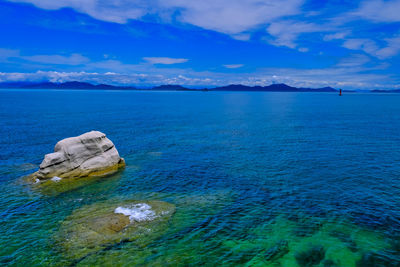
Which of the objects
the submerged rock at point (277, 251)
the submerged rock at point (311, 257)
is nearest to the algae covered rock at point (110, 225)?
the submerged rock at point (277, 251)

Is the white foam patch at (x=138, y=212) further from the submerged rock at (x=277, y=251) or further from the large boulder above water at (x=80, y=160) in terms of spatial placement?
the large boulder above water at (x=80, y=160)

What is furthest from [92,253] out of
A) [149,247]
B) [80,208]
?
[80,208]

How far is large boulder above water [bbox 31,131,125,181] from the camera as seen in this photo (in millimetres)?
33812

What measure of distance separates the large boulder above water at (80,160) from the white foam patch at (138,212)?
42.4 feet

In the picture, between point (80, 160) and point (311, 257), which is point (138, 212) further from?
point (80, 160)

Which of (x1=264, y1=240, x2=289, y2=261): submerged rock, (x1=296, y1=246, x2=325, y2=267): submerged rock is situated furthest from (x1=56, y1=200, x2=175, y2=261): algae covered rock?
(x1=296, y1=246, x2=325, y2=267): submerged rock

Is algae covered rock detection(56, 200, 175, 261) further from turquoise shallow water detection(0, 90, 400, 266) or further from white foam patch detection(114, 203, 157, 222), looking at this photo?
turquoise shallow water detection(0, 90, 400, 266)

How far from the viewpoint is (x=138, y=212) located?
80.4 feet

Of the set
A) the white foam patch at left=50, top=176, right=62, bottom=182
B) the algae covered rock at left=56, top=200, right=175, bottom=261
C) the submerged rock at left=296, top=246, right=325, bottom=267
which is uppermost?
the white foam patch at left=50, top=176, right=62, bottom=182

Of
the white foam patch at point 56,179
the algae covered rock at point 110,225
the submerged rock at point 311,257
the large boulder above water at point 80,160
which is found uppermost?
the large boulder above water at point 80,160

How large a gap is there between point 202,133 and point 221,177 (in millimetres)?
31919

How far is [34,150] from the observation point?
152 feet

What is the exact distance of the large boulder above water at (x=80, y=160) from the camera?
3381 cm

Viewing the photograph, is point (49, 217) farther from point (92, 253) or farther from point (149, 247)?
point (149, 247)
